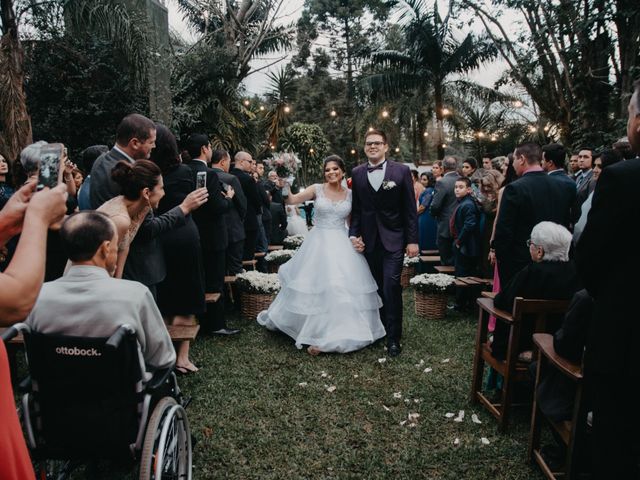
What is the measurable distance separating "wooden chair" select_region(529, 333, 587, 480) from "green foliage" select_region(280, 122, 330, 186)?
22.6m

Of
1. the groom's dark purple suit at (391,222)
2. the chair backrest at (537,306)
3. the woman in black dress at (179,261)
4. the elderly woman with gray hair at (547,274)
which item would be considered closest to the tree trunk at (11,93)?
the woman in black dress at (179,261)

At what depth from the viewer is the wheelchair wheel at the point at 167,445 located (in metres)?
2.21

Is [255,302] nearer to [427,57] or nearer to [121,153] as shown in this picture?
[121,153]

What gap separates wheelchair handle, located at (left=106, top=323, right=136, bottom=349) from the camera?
210 cm

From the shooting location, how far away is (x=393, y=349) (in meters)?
5.19

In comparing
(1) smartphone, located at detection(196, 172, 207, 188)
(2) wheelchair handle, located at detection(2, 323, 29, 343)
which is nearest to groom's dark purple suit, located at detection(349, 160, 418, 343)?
(1) smartphone, located at detection(196, 172, 207, 188)

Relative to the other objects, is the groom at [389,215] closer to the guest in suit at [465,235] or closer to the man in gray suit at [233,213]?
the guest in suit at [465,235]

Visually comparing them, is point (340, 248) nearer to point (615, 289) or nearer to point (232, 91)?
point (615, 289)

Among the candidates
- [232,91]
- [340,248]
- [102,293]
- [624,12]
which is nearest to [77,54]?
[232,91]

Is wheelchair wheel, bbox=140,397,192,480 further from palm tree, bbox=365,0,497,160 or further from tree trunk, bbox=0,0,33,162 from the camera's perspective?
palm tree, bbox=365,0,497,160

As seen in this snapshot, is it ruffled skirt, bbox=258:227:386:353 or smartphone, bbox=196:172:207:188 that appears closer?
smartphone, bbox=196:172:207:188

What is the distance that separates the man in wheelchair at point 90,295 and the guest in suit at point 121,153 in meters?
1.17

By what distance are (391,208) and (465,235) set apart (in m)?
1.90

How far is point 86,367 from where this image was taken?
2.17 m
